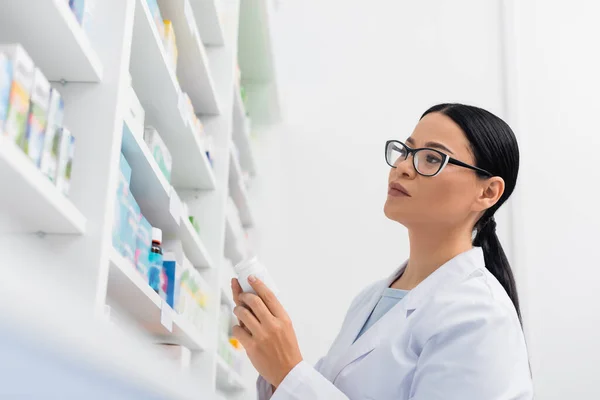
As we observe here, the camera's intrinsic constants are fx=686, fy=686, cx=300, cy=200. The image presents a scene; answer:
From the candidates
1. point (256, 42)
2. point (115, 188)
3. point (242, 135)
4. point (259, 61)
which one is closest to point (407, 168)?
point (115, 188)

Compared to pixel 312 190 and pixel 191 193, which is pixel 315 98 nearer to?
pixel 312 190

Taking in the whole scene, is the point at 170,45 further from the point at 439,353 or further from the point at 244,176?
the point at 244,176

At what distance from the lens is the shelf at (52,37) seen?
4.11 feet

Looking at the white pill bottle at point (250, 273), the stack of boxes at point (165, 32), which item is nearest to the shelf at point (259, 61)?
the stack of boxes at point (165, 32)

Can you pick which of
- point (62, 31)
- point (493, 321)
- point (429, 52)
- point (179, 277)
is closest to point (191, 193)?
point (179, 277)

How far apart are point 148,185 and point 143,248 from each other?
0.25 m

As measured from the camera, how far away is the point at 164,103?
7.20 feet

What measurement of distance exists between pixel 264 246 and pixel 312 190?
437 mm

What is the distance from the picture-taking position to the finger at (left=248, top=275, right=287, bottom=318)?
1.45 meters

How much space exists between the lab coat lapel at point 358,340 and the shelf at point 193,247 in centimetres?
82

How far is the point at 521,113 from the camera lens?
4.06m

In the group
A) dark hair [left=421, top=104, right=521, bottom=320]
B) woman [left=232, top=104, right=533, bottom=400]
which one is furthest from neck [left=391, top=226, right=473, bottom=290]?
dark hair [left=421, top=104, right=521, bottom=320]

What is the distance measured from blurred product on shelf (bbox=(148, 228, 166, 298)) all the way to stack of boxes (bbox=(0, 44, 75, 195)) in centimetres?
62

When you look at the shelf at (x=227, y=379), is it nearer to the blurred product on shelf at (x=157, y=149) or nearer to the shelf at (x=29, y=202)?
the blurred product on shelf at (x=157, y=149)
